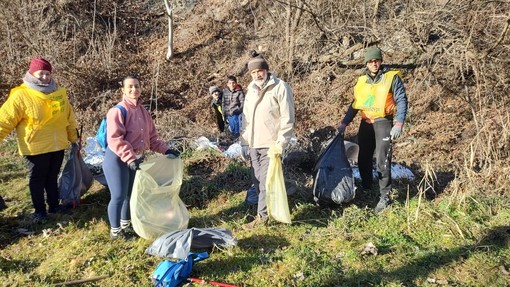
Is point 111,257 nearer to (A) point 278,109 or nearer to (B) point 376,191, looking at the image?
(A) point 278,109

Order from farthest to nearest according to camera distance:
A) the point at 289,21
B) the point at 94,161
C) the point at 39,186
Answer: the point at 289,21 → the point at 94,161 → the point at 39,186

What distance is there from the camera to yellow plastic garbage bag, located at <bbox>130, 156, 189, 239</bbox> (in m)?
3.24

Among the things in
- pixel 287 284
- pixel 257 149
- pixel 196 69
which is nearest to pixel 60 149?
pixel 257 149

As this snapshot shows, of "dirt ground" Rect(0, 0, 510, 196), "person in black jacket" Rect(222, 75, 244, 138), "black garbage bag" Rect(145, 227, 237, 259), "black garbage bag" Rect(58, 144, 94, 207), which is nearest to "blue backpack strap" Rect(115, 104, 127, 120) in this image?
"black garbage bag" Rect(145, 227, 237, 259)

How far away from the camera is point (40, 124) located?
11.6ft

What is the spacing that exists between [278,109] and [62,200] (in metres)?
2.44

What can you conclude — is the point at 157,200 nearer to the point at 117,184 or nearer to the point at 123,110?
the point at 117,184

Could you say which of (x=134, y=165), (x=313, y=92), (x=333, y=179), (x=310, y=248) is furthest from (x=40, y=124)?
(x=313, y=92)

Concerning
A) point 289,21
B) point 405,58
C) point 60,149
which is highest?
point 289,21

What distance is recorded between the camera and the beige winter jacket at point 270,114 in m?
3.42

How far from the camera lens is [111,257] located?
3.29 metres

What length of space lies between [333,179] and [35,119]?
2.78 meters

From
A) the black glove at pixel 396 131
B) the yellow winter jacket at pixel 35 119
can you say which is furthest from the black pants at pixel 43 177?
the black glove at pixel 396 131

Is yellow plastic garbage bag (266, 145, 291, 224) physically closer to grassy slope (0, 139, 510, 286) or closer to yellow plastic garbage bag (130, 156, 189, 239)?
grassy slope (0, 139, 510, 286)
